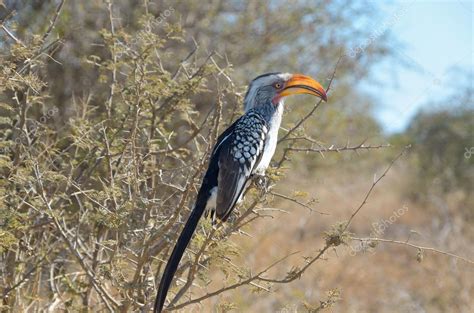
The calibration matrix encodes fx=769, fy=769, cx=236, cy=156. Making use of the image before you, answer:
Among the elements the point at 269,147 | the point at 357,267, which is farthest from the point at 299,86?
the point at 357,267

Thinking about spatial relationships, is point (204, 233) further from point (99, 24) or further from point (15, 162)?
point (99, 24)

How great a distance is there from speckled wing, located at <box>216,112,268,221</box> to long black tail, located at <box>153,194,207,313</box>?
0.60 feet

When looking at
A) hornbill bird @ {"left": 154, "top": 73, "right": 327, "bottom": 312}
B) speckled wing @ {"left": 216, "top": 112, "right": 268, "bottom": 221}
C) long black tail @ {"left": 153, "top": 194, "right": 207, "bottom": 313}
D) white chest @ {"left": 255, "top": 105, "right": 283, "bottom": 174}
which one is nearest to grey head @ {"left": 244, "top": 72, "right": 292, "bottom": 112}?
hornbill bird @ {"left": 154, "top": 73, "right": 327, "bottom": 312}

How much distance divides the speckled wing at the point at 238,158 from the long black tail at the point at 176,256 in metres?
0.18

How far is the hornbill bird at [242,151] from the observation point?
11.0 ft

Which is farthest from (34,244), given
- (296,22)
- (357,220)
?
(357,220)

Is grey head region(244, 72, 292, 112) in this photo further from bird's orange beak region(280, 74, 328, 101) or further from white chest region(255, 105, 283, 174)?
white chest region(255, 105, 283, 174)

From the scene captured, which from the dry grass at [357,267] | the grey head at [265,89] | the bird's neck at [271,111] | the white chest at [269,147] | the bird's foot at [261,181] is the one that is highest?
the dry grass at [357,267]

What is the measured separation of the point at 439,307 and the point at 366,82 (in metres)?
2.70

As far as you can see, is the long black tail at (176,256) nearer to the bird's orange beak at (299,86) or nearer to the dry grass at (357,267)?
the bird's orange beak at (299,86)

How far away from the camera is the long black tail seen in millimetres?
3085

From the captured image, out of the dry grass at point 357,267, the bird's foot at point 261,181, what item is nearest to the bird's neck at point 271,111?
the bird's foot at point 261,181

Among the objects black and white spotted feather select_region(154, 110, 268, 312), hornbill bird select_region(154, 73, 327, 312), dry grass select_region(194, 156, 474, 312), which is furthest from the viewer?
dry grass select_region(194, 156, 474, 312)

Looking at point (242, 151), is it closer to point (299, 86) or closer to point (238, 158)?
point (238, 158)
